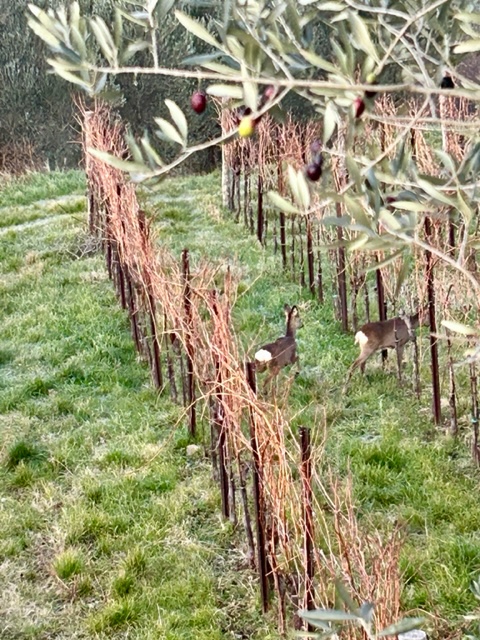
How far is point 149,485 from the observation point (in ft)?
13.8

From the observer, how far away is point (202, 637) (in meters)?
3.04

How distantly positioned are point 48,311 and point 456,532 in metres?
4.48

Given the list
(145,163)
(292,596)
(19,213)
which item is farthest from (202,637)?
(19,213)

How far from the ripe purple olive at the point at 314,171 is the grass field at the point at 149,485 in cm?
172

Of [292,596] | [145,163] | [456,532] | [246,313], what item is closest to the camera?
[145,163]

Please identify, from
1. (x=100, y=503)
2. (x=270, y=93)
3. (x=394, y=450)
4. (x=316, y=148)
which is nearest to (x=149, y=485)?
(x=100, y=503)

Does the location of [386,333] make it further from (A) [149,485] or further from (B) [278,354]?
(A) [149,485]

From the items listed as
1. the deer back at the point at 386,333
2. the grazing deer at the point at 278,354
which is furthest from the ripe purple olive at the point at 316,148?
the deer back at the point at 386,333

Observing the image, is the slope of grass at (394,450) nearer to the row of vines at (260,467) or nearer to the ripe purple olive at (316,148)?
the row of vines at (260,467)

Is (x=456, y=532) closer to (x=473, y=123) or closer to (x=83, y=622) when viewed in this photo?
(x=83, y=622)

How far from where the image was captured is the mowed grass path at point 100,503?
3242 millimetres

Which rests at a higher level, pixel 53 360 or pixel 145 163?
pixel 145 163

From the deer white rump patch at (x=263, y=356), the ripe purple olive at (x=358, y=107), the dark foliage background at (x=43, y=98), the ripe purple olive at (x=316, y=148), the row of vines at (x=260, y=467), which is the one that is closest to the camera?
the ripe purple olive at (x=358, y=107)

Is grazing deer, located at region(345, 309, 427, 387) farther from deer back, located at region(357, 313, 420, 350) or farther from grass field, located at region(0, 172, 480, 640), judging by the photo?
grass field, located at region(0, 172, 480, 640)
